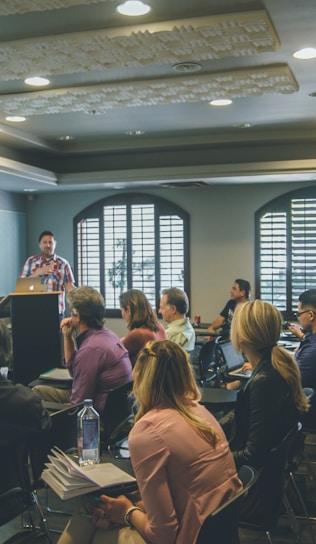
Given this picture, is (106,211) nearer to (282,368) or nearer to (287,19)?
(287,19)

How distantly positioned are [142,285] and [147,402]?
6590 mm

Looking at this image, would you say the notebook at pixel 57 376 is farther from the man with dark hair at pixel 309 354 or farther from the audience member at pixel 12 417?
the man with dark hair at pixel 309 354

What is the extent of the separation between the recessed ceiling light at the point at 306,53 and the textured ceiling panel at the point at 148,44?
1.73 ft

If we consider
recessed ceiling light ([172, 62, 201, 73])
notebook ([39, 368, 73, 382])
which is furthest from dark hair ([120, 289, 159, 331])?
recessed ceiling light ([172, 62, 201, 73])

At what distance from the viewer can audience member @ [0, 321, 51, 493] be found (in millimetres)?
2443

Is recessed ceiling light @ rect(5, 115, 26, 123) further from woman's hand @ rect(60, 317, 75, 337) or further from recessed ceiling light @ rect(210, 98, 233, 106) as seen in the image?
woman's hand @ rect(60, 317, 75, 337)

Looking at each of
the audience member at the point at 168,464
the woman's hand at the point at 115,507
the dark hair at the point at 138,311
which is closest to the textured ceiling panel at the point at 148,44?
the dark hair at the point at 138,311

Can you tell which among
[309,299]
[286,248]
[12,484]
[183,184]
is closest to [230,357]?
[309,299]

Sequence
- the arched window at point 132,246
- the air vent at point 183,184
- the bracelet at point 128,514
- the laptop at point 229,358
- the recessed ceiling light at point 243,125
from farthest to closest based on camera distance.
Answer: the arched window at point 132,246 → the air vent at point 183,184 → the recessed ceiling light at point 243,125 → the laptop at point 229,358 → the bracelet at point 128,514

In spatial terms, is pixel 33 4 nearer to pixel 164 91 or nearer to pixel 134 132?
pixel 164 91

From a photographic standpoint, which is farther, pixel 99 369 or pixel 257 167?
pixel 257 167

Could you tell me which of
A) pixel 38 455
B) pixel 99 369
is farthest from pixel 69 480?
pixel 99 369

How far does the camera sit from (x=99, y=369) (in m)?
3.44

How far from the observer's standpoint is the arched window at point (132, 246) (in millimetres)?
8391
